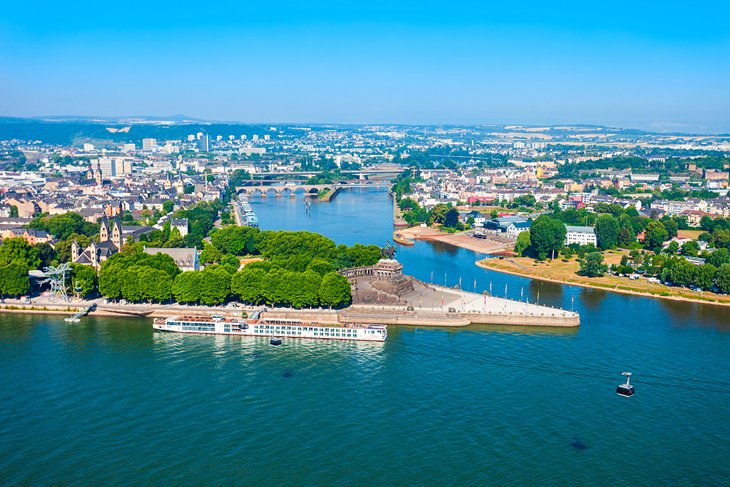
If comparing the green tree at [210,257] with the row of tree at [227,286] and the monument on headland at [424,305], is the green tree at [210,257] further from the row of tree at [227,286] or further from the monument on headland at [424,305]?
the monument on headland at [424,305]

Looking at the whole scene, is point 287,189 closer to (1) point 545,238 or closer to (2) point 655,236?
(1) point 545,238

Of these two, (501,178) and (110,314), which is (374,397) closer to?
(110,314)

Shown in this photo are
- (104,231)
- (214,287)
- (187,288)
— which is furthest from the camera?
(104,231)

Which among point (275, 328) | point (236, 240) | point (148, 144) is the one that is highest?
point (148, 144)

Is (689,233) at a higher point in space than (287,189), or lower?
higher

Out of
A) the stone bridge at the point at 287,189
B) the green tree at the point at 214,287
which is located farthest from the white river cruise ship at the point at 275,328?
the stone bridge at the point at 287,189

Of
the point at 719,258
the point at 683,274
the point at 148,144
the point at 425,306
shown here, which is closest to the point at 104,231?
the point at 425,306
